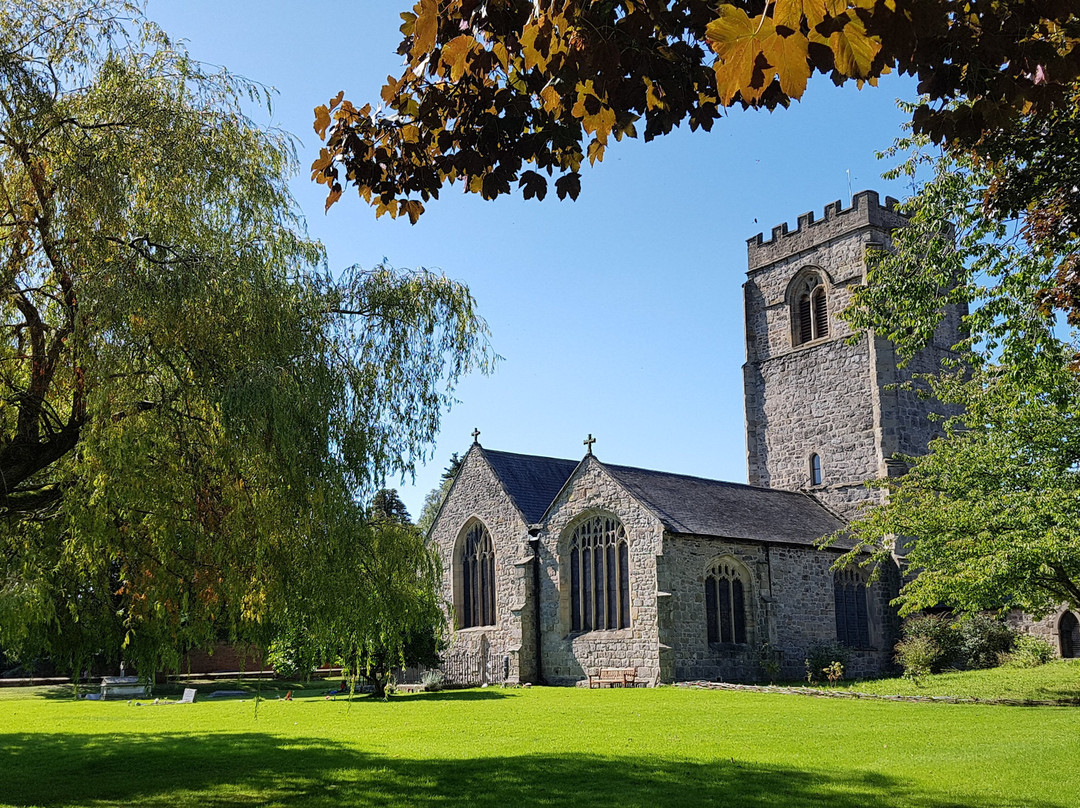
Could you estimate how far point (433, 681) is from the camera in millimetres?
29078

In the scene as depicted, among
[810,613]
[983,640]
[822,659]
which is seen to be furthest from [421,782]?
[983,640]

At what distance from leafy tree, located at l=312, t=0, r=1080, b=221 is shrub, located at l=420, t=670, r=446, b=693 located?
2468 centimetres

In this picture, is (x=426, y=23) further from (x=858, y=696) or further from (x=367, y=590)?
(x=858, y=696)

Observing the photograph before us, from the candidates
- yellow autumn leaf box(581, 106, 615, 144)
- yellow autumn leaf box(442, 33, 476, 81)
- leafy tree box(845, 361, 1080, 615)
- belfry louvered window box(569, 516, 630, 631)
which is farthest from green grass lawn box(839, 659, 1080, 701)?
yellow autumn leaf box(442, 33, 476, 81)

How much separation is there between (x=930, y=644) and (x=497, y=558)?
1327 cm

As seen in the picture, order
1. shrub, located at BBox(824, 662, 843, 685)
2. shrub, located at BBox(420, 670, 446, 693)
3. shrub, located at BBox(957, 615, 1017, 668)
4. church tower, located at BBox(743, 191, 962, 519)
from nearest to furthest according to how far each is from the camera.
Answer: shrub, located at BBox(824, 662, 843, 685) < shrub, located at BBox(957, 615, 1017, 668) < shrub, located at BBox(420, 670, 446, 693) < church tower, located at BBox(743, 191, 962, 519)

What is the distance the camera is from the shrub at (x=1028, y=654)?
25969 millimetres

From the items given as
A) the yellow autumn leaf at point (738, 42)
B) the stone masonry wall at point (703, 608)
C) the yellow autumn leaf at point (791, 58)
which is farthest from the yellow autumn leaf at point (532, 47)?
the stone masonry wall at point (703, 608)

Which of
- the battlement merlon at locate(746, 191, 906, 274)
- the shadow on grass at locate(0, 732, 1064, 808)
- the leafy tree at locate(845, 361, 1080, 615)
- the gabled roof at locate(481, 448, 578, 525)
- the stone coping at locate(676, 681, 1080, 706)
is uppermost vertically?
the battlement merlon at locate(746, 191, 906, 274)

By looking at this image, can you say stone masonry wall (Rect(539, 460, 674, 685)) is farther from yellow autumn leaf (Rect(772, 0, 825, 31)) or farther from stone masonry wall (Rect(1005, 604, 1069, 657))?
yellow autumn leaf (Rect(772, 0, 825, 31))

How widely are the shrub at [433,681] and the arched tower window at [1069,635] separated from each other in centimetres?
1883

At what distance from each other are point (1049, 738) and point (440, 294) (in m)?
10.6

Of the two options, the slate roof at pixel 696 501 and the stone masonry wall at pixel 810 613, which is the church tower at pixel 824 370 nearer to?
the slate roof at pixel 696 501

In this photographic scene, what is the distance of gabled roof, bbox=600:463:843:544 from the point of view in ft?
89.6
